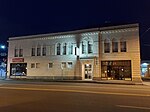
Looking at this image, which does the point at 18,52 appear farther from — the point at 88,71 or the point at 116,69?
the point at 116,69

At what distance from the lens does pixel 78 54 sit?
41688mm

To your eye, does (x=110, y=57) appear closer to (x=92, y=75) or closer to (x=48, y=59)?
(x=92, y=75)

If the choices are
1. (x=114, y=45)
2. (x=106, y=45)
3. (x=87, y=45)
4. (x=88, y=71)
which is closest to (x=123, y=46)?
(x=114, y=45)

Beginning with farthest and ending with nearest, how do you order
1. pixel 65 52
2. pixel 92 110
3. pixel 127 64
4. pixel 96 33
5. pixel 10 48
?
1. pixel 10 48
2. pixel 65 52
3. pixel 96 33
4. pixel 127 64
5. pixel 92 110

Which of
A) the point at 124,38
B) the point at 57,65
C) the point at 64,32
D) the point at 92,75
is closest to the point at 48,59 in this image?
the point at 57,65

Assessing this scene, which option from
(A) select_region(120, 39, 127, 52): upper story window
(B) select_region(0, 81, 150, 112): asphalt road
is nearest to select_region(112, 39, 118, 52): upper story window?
(A) select_region(120, 39, 127, 52): upper story window

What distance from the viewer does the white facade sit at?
3769 cm

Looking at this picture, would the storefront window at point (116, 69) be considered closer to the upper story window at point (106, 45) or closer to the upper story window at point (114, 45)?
the upper story window at point (106, 45)

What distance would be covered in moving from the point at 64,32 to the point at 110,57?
33.3ft

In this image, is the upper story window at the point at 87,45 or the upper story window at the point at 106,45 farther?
the upper story window at the point at 87,45

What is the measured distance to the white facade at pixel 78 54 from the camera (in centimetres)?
3769

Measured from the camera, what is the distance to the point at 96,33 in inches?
1583

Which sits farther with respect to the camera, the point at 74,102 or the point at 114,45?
the point at 114,45

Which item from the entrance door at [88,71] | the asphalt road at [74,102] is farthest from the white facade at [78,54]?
the asphalt road at [74,102]
